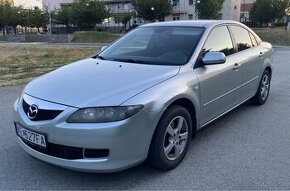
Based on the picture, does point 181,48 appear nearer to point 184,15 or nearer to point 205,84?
point 205,84

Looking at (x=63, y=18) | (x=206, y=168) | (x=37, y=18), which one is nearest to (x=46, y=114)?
(x=206, y=168)

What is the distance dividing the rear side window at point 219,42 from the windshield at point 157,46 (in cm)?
15

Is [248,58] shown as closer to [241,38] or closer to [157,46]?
[241,38]

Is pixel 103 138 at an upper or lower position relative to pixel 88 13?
lower

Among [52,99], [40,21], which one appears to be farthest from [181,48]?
[40,21]

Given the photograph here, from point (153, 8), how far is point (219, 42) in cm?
4411

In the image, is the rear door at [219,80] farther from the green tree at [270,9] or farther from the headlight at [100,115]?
the green tree at [270,9]

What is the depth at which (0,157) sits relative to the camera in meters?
3.93

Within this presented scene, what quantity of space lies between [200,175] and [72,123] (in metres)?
1.41

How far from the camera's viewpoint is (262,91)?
6.13 metres

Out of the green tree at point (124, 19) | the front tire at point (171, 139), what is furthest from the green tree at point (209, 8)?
the front tire at point (171, 139)

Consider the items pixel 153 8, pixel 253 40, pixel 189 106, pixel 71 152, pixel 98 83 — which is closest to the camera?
pixel 71 152

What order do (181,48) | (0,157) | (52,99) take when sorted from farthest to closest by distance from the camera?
(181,48), (0,157), (52,99)

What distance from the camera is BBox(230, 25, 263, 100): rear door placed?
5117 mm
